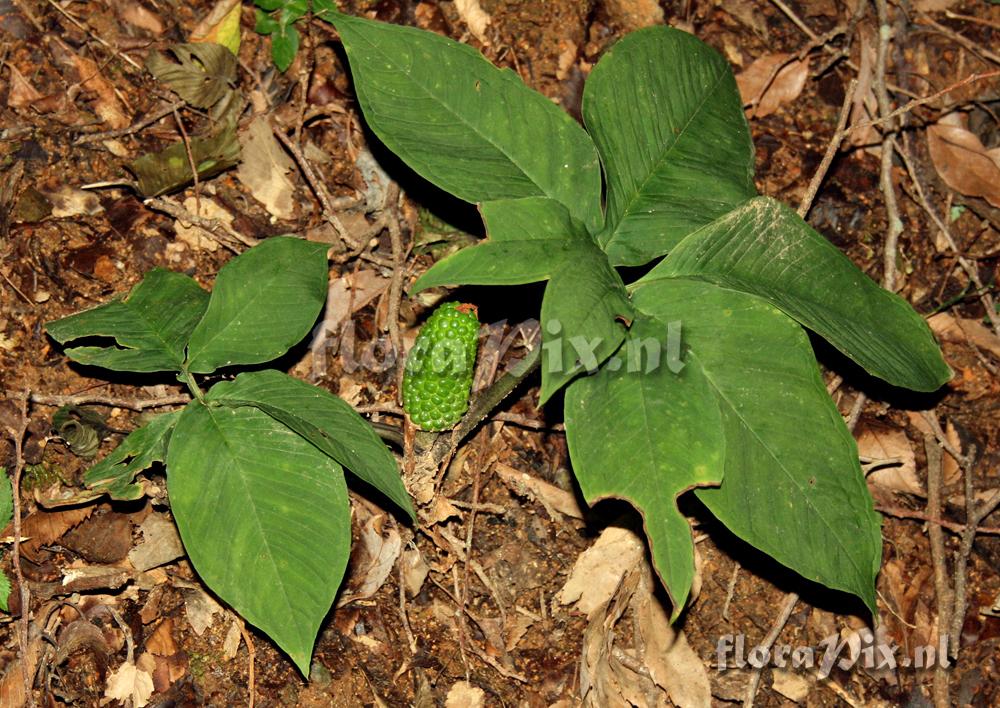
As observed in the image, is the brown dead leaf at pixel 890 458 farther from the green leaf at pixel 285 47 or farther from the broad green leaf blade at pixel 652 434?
the green leaf at pixel 285 47

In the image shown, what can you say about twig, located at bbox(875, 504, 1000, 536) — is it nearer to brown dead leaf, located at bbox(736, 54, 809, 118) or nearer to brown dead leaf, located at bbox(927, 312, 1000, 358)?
brown dead leaf, located at bbox(927, 312, 1000, 358)

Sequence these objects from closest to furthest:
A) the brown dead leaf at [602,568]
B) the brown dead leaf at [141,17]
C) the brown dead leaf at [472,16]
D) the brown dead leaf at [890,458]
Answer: the brown dead leaf at [602,568], the brown dead leaf at [141,17], the brown dead leaf at [890,458], the brown dead leaf at [472,16]

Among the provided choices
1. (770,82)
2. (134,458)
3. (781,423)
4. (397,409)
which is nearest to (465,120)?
(397,409)

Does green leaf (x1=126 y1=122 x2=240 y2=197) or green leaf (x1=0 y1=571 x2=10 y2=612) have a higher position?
green leaf (x1=126 y1=122 x2=240 y2=197)

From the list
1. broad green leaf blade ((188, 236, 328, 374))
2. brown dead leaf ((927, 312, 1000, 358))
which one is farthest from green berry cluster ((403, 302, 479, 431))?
brown dead leaf ((927, 312, 1000, 358))

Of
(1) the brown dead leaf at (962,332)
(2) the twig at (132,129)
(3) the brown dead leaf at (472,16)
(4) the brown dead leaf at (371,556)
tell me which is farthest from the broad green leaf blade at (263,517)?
(1) the brown dead leaf at (962,332)
